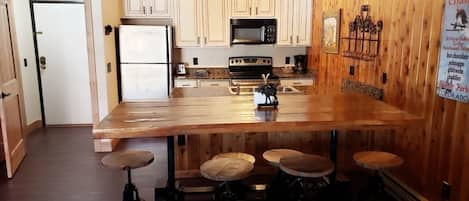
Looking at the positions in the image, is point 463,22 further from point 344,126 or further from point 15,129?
point 15,129

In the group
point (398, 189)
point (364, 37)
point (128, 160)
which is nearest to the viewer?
point (128, 160)

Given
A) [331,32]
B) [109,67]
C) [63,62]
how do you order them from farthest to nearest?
1. [63,62]
2. [331,32]
3. [109,67]

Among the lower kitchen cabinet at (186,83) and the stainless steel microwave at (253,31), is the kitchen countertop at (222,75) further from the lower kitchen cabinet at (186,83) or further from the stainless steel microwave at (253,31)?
the stainless steel microwave at (253,31)

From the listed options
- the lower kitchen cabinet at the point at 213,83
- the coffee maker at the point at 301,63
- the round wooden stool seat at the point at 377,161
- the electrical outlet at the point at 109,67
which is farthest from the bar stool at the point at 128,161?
the coffee maker at the point at 301,63

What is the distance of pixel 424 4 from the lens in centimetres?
296

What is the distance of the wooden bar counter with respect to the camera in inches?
93.0

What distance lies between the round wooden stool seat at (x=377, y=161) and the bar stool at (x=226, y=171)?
0.84m

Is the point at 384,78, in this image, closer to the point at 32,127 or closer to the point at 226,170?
the point at 226,170

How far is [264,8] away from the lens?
17.8ft

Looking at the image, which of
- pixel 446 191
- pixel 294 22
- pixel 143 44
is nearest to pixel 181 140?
pixel 143 44

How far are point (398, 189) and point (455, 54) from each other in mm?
1349

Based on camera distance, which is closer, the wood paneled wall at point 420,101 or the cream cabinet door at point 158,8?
the wood paneled wall at point 420,101

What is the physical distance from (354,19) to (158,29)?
2.49 metres

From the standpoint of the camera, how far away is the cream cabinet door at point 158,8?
5273 mm
